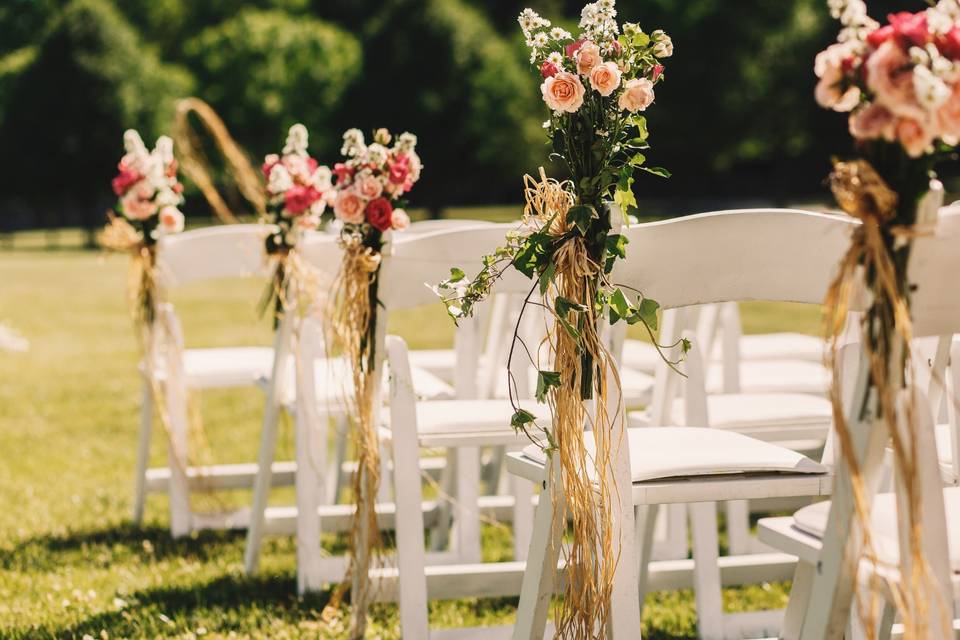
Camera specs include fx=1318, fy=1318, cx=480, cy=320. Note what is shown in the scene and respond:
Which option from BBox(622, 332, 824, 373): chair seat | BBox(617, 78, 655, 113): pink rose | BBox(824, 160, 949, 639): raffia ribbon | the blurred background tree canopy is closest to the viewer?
BBox(824, 160, 949, 639): raffia ribbon

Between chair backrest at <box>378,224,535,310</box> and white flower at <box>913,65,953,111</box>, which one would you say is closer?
white flower at <box>913,65,953,111</box>

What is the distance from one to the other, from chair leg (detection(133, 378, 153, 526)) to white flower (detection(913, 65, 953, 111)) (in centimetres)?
408

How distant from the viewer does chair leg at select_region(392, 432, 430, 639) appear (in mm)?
3373

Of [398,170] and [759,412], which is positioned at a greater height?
[398,170]

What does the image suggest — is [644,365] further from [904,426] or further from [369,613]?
[904,426]

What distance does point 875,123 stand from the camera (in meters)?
1.92

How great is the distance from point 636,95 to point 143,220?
3065 millimetres

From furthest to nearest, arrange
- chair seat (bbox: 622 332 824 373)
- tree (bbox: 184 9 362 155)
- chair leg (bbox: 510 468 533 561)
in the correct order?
tree (bbox: 184 9 362 155), chair seat (bbox: 622 332 824 373), chair leg (bbox: 510 468 533 561)

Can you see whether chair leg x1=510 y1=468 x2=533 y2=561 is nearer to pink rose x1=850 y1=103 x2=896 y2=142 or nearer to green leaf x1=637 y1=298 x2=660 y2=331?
green leaf x1=637 y1=298 x2=660 y2=331

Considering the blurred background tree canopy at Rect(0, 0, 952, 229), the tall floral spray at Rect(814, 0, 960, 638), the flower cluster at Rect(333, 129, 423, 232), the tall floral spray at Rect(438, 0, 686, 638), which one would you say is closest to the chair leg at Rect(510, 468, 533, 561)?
the flower cluster at Rect(333, 129, 423, 232)

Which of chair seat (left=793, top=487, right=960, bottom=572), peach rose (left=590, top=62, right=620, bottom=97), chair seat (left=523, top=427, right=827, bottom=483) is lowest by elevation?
chair seat (left=793, top=487, right=960, bottom=572)

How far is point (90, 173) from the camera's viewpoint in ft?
124

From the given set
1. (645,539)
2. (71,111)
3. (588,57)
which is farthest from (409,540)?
(71,111)

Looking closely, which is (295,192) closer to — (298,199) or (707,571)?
(298,199)
